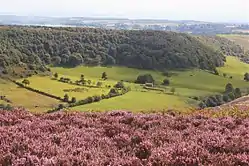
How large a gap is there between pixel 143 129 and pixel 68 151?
124 inches

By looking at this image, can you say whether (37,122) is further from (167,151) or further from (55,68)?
(55,68)

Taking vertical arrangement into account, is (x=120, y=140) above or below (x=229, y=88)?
above

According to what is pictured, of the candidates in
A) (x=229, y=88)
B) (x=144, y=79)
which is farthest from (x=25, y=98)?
(x=229, y=88)

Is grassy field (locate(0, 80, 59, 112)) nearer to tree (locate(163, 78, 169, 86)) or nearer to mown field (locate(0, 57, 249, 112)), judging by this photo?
mown field (locate(0, 57, 249, 112))

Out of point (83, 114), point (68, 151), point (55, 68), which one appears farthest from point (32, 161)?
point (55, 68)

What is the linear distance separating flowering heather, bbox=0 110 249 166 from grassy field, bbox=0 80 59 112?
338 feet

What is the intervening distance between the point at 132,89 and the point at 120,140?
447 ft

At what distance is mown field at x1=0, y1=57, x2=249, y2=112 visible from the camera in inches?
4343

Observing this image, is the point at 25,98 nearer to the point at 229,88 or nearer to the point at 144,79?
the point at 144,79

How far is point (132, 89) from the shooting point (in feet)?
477

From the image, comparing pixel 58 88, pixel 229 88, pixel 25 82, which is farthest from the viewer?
pixel 229 88

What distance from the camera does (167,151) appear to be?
750 centimetres

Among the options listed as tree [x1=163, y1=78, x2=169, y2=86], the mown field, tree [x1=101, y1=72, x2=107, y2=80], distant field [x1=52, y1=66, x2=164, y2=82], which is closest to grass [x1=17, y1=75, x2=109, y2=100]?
the mown field

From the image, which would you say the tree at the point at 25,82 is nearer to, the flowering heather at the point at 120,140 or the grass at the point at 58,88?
the grass at the point at 58,88
